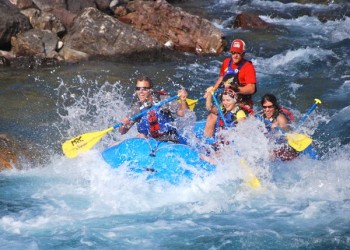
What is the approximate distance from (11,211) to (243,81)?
3.32m

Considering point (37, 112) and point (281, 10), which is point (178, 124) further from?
point (281, 10)

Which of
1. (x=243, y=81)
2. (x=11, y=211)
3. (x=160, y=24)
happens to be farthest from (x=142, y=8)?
(x=11, y=211)

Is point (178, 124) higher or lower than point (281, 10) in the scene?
lower

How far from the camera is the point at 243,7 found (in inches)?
794

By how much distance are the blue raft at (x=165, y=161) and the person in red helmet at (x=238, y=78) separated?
2.07 ft

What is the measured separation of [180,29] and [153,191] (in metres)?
7.96

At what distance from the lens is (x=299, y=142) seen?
25.1 ft

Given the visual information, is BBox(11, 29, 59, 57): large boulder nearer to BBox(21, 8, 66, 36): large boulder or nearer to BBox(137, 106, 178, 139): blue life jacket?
BBox(21, 8, 66, 36): large boulder

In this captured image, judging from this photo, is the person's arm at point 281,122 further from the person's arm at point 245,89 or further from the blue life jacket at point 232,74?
the blue life jacket at point 232,74

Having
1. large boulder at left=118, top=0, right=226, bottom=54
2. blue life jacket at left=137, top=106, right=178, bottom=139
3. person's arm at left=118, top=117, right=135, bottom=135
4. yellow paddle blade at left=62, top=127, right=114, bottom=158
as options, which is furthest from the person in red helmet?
large boulder at left=118, top=0, right=226, bottom=54

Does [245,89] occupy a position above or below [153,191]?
above

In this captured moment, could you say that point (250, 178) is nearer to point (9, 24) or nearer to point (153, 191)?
point (153, 191)

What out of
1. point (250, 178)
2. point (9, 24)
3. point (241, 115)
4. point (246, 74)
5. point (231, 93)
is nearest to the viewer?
point (250, 178)

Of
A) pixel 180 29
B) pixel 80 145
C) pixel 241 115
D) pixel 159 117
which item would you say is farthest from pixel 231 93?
pixel 180 29
